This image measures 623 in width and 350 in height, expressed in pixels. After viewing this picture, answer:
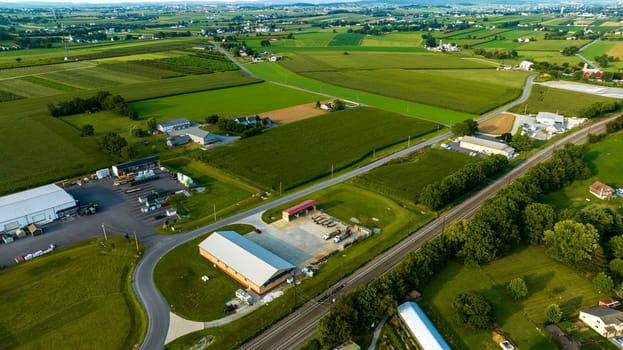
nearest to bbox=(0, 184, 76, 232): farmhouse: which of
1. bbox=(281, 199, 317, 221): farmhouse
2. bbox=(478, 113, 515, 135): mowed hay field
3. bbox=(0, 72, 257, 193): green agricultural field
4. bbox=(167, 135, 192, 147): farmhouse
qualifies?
bbox=(0, 72, 257, 193): green agricultural field

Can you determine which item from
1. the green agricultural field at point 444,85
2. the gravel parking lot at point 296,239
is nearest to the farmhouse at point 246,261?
the gravel parking lot at point 296,239

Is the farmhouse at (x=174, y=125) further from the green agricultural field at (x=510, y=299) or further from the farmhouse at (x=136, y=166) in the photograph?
→ the green agricultural field at (x=510, y=299)

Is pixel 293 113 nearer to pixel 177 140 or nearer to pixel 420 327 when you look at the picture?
pixel 177 140

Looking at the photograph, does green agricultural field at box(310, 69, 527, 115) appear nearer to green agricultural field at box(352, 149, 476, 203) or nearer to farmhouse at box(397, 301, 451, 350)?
green agricultural field at box(352, 149, 476, 203)

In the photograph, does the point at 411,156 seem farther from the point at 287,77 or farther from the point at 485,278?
the point at 287,77

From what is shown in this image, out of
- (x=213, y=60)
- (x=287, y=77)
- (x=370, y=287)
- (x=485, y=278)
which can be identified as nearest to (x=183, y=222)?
(x=370, y=287)
